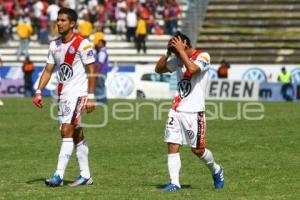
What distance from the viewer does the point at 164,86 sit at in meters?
41.9

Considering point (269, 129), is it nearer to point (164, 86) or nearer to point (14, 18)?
point (164, 86)

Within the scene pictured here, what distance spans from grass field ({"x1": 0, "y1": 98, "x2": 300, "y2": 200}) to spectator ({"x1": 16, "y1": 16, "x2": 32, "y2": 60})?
1937 centimetres

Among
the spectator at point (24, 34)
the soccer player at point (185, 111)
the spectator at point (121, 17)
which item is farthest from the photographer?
the spectator at point (121, 17)

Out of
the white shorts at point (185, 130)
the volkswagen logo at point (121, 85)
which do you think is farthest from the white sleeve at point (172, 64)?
the volkswagen logo at point (121, 85)

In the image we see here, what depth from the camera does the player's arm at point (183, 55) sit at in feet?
38.3

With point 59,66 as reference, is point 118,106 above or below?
below

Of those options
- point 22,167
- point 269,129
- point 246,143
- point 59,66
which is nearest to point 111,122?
point 269,129

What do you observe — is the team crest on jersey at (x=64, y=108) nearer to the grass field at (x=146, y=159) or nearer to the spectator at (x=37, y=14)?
the grass field at (x=146, y=159)

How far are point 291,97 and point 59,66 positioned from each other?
28.0m

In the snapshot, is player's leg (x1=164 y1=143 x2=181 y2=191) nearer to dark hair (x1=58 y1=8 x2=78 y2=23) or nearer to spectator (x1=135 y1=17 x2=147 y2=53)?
dark hair (x1=58 y1=8 x2=78 y2=23)

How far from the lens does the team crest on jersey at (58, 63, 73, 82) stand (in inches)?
495

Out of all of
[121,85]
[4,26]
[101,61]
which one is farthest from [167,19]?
[101,61]

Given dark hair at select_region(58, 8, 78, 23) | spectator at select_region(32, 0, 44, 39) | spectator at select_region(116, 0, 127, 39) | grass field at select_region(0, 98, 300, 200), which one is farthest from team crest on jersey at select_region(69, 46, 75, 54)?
spectator at select_region(32, 0, 44, 39)

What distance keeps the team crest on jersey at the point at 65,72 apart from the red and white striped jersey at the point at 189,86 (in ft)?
4.25
